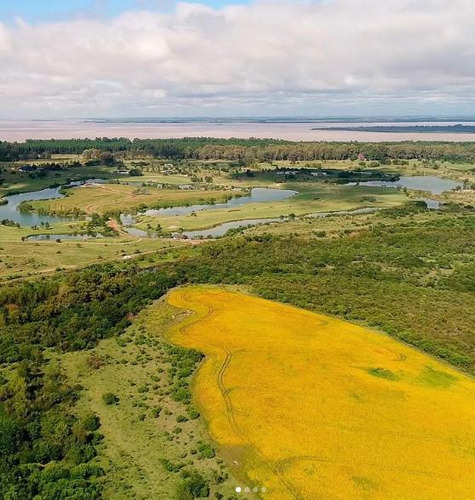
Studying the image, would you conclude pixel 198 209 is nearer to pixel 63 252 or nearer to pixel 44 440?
pixel 63 252

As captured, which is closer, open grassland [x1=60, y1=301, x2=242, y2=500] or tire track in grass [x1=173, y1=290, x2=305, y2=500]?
tire track in grass [x1=173, y1=290, x2=305, y2=500]

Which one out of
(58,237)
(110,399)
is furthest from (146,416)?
(58,237)

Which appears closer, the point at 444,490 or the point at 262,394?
the point at 444,490

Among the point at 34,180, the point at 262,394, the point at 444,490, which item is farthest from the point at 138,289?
the point at 34,180

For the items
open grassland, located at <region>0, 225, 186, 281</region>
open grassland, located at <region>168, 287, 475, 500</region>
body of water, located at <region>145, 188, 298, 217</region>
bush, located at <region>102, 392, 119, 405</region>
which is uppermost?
body of water, located at <region>145, 188, 298, 217</region>

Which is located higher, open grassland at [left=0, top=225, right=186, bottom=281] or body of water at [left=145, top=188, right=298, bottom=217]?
body of water at [left=145, top=188, right=298, bottom=217]

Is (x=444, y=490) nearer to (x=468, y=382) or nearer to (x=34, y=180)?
(x=468, y=382)

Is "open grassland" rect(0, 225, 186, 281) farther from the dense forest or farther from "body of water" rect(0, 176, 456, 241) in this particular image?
"body of water" rect(0, 176, 456, 241)

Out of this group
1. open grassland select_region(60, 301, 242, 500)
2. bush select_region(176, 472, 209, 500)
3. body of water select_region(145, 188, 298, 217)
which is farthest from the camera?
body of water select_region(145, 188, 298, 217)

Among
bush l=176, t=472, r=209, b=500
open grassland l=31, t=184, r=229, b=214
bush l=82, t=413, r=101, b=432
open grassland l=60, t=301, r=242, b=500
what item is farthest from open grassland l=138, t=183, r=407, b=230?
bush l=176, t=472, r=209, b=500
